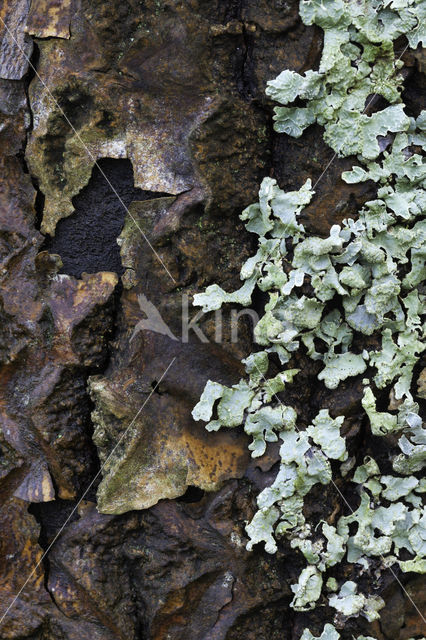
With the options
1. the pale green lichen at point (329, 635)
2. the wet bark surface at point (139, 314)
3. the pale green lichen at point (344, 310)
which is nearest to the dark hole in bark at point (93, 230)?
the wet bark surface at point (139, 314)

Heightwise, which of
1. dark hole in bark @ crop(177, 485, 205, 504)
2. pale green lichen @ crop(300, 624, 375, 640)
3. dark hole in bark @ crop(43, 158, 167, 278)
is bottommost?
pale green lichen @ crop(300, 624, 375, 640)

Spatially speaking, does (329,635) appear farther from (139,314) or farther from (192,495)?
(139,314)

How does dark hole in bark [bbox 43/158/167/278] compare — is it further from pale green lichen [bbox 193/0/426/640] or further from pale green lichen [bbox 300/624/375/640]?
pale green lichen [bbox 300/624/375/640]

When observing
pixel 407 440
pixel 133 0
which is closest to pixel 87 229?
pixel 133 0

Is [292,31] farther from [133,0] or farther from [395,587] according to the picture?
[395,587]

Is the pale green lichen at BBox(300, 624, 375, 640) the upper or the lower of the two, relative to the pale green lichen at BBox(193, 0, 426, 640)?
lower

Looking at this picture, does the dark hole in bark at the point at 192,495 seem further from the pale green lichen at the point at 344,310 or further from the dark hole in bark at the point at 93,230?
the dark hole in bark at the point at 93,230

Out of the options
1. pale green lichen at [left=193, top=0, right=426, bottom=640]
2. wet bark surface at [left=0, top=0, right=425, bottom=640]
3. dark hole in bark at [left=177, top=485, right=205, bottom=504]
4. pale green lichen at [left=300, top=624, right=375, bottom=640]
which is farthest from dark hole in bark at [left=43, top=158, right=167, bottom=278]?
pale green lichen at [left=300, top=624, right=375, bottom=640]

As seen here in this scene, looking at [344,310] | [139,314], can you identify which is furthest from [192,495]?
[344,310]
